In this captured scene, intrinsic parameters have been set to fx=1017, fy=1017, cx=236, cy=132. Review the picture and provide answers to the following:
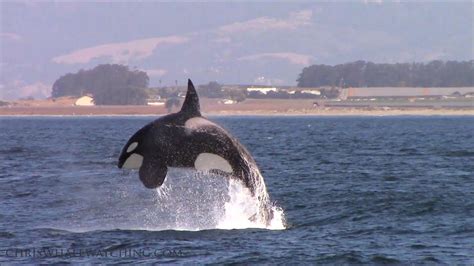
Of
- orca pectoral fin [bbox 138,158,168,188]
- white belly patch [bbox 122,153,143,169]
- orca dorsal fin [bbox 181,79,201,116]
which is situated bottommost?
orca pectoral fin [bbox 138,158,168,188]

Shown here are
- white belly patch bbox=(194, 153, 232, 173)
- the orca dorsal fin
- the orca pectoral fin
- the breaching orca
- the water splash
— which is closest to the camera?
the orca pectoral fin

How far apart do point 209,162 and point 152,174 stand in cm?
129

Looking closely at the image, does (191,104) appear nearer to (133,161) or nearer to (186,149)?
(186,149)

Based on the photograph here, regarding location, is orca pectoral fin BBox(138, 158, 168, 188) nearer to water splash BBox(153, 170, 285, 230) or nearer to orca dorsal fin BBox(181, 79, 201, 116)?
orca dorsal fin BBox(181, 79, 201, 116)

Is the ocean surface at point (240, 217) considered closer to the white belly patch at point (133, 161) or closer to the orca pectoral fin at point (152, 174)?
the orca pectoral fin at point (152, 174)

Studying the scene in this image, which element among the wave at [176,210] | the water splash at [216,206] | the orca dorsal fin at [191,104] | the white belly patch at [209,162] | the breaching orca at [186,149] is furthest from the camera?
the wave at [176,210]

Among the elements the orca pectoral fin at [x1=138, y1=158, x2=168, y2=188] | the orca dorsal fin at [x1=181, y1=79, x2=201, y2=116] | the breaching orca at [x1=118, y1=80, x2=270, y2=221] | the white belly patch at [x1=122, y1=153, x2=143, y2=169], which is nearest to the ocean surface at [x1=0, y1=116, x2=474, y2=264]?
the orca pectoral fin at [x1=138, y1=158, x2=168, y2=188]

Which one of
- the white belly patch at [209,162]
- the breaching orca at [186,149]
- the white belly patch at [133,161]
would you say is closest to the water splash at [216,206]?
the breaching orca at [186,149]

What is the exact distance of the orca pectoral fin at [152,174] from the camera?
19297 millimetres

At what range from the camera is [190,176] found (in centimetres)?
3844

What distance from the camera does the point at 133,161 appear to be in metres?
19.4

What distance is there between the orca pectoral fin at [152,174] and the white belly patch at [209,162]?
2.58 feet

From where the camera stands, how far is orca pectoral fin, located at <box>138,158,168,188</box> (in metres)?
19.3

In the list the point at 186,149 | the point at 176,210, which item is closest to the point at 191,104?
the point at 186,149
